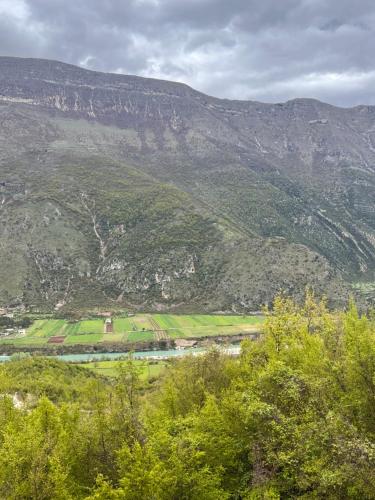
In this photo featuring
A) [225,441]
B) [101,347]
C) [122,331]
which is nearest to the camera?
[225,441]

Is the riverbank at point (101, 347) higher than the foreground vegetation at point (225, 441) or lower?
lower

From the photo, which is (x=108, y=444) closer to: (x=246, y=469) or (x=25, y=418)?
(x=25, y=418)

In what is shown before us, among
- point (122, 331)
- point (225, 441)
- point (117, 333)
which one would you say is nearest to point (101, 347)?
point (117, 333)

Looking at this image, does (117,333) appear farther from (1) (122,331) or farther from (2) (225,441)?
(2) (225,441)

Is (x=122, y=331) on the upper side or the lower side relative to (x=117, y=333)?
upper

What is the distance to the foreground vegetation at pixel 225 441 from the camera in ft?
83.5

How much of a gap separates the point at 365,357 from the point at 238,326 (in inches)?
6454

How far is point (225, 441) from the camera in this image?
110 ft

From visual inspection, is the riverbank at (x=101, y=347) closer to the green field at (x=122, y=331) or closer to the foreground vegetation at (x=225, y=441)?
the green field at (x=122, y=331)

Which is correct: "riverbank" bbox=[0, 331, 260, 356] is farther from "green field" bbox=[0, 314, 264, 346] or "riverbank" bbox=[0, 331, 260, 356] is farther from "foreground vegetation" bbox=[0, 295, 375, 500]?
"foreground vegetation" bbox=[0, 295, 375, 500]

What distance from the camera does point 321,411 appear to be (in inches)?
1162

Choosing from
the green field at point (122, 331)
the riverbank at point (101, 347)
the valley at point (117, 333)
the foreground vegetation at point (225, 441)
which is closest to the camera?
the foreground vegetation at point (225, 441)

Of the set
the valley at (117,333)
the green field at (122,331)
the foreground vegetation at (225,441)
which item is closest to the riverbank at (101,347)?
the valley at (117,333)

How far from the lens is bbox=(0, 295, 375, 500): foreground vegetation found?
A: 25453 mm
